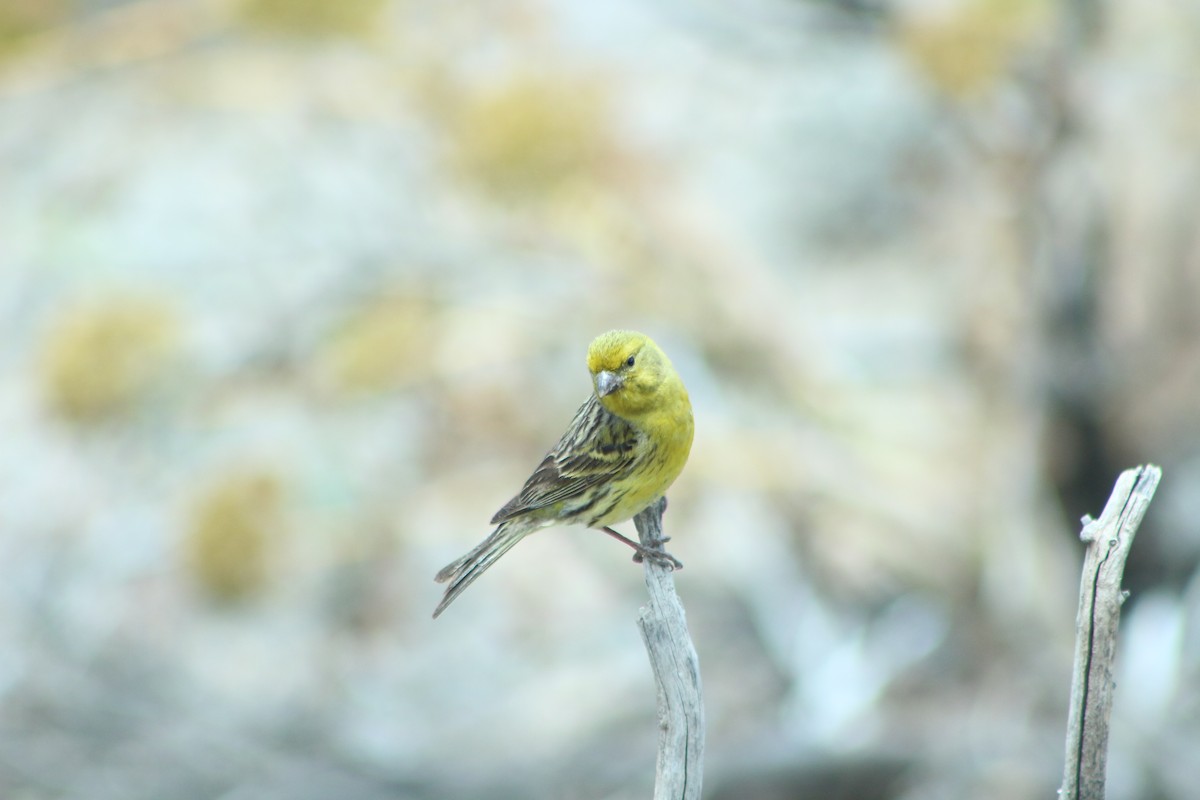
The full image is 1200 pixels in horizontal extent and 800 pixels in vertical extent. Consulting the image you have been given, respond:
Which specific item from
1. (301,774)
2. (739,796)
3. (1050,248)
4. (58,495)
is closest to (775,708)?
(739,796)

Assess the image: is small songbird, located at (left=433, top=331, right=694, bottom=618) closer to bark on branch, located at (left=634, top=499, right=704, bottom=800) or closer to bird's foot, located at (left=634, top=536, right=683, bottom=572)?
bird's foot, located at (left=634, top=536, right=683, bottom=572)

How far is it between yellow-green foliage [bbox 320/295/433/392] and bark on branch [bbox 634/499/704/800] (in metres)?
8.53

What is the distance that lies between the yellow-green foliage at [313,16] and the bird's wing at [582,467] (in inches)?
444

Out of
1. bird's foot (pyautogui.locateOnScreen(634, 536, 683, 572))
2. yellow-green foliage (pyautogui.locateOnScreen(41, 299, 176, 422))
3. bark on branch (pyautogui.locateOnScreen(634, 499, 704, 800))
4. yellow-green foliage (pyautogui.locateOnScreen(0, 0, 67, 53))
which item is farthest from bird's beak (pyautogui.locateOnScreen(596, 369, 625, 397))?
yellow-green foliage (pyautogui.locateOnScreen(0, 0, 67, 53))

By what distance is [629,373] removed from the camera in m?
4.80

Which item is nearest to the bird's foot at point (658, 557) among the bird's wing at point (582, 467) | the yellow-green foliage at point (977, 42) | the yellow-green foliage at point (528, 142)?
the bird's wing at point (582, 467)

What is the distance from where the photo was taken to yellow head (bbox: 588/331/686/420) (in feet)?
15.6

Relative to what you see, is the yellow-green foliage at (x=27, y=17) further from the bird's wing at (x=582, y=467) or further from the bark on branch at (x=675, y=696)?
the bark on branch at (x=675, y=696)

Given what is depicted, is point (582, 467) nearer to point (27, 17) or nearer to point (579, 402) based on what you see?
point (579, 402)

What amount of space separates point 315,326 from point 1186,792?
30.0ft

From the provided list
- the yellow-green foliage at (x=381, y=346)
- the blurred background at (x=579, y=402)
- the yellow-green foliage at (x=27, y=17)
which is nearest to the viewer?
the blurred background at (x=579, y=402)

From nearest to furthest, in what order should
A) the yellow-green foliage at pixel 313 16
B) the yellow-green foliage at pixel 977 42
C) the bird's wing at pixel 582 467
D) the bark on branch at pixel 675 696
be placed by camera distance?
the bark on branch at pixel 675 696, the bird's wing at pixel 582 467, the yellow-green foliage at pixel 977 42, the yellow-green foliage at pixel 313 16

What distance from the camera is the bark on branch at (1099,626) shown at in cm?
333

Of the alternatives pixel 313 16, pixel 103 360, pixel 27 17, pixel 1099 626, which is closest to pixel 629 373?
pixel 1099 626
